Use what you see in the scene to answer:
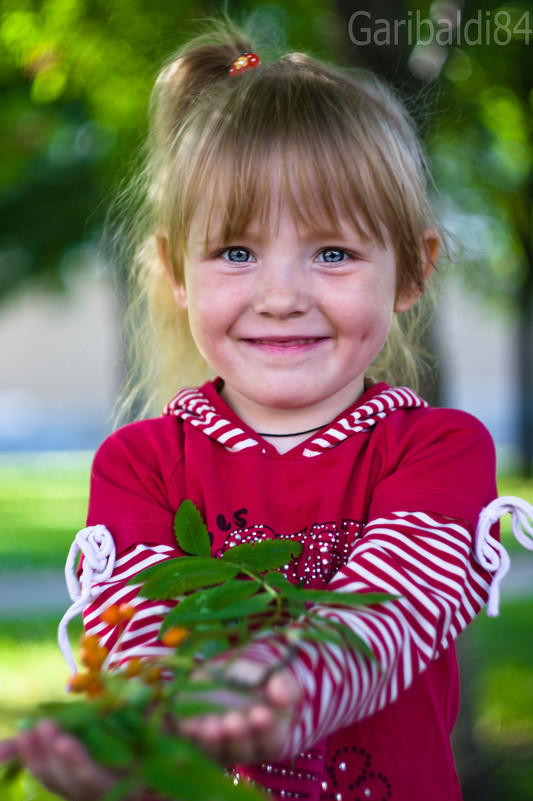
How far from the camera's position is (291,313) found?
2.13 meters

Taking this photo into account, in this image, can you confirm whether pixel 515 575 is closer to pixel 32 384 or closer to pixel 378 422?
pixel 378 422

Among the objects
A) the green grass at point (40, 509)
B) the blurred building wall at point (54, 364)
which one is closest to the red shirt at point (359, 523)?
the green grass at point (40, 509)

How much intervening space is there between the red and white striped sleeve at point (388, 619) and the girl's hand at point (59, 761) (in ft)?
0.87

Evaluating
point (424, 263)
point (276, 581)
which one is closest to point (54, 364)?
point (424, 263)

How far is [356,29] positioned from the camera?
3879mm

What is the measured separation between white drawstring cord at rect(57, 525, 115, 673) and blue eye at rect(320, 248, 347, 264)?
77 cm

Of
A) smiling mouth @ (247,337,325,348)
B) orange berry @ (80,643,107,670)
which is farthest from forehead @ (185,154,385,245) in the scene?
orange berry @ (80,643,107,670)

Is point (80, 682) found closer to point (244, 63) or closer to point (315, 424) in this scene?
point (315, 424)

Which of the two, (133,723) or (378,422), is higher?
(378,422)

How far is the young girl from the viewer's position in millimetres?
1942

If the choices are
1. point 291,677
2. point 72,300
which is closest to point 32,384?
point 72,300

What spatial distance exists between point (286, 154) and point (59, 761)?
4.55 feet

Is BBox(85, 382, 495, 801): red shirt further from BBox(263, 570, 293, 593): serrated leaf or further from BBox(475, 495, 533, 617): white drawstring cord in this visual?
BBox(263, 570, 293, 593): serrated leaf

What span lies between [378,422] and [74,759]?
3.99 ft
